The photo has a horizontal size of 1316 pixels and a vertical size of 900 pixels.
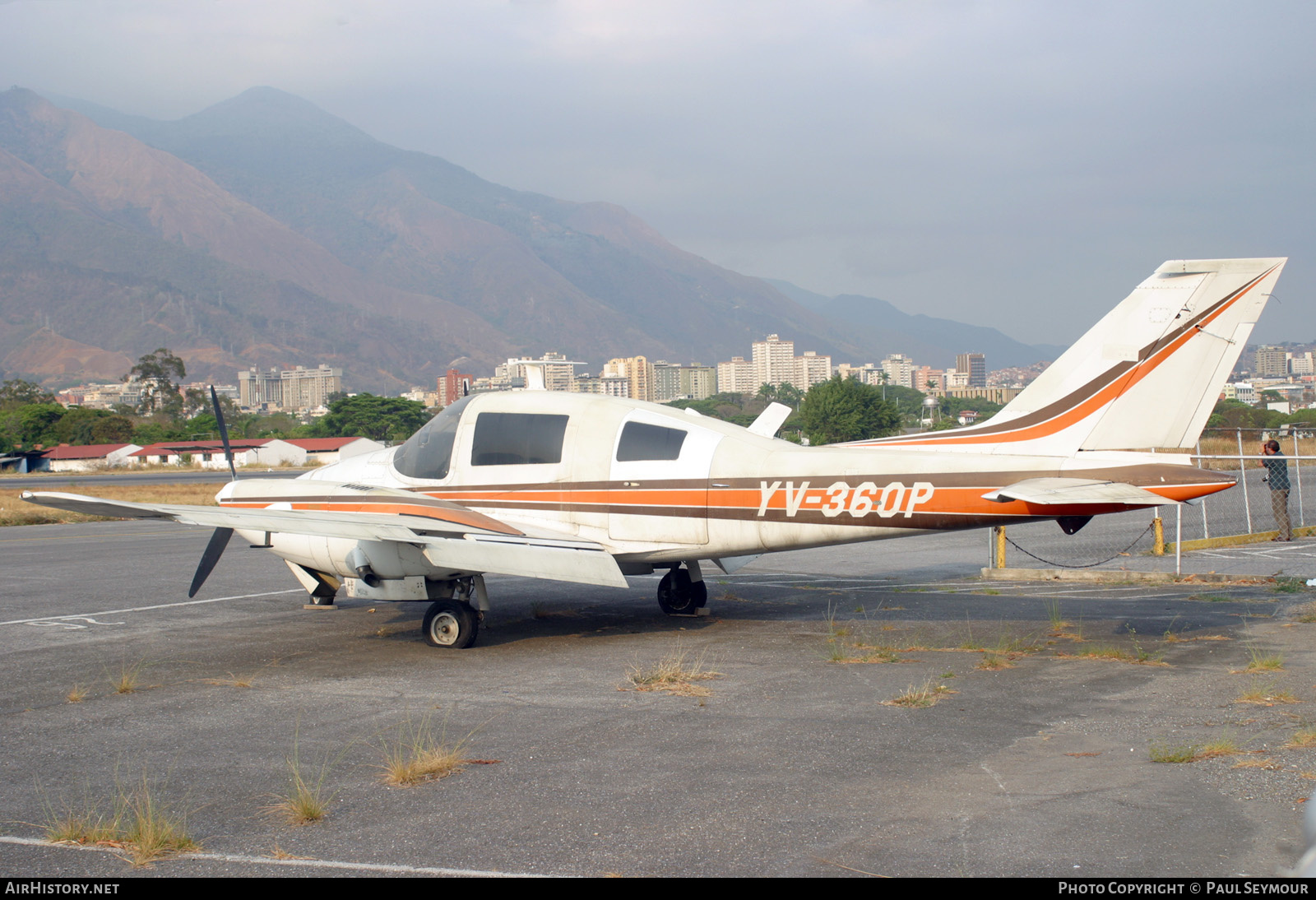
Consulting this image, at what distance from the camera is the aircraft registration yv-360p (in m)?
9.76

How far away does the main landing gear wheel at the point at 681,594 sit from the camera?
12789 millimetres

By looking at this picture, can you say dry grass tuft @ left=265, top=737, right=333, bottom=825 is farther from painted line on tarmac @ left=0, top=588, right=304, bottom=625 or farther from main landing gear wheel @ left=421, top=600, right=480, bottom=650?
painted line on tarmac @ left=0, top=588, right=304, bottom=625

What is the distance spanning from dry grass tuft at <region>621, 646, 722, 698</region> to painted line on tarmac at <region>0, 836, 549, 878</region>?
12.1 feet

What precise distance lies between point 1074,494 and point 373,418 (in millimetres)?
123340

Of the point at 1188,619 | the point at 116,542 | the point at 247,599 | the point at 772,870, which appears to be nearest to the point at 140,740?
the point at 772,870

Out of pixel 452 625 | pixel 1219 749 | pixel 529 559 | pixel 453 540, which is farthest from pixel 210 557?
pixel 1219 749

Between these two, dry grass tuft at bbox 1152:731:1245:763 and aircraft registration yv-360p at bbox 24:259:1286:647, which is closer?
dry grass tuft at bbox 1152:731:1245:763

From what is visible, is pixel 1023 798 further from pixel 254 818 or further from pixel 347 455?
pixel 347 455

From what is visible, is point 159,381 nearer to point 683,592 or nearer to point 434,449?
point 434,449

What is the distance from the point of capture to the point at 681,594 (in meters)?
12.8

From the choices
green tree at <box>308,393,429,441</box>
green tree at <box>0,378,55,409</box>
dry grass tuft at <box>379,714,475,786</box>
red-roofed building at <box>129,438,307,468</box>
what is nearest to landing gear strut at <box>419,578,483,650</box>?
dry grass tuft at <box>379,714,475,786</box>

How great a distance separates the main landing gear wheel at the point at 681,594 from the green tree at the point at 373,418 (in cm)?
10969

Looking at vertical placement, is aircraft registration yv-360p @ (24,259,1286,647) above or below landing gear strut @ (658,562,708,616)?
above

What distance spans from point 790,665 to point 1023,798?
3.93m
